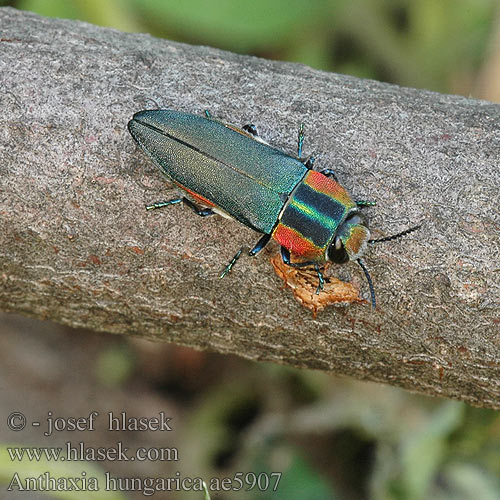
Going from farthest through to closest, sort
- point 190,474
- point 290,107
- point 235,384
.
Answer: point 235,384
point 190,474
point 290,107

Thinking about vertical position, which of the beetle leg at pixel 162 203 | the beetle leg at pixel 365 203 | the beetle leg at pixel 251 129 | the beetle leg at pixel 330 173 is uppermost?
the beetle leg at pixel 251 129

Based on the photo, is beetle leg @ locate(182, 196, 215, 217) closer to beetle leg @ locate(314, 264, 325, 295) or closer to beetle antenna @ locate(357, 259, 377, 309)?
beetle leg @ locate(314, 264, 325, 295)

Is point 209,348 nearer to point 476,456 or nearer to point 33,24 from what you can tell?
point 33,24

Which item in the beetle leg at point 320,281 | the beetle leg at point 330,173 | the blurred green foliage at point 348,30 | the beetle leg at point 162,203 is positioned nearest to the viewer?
the beetle leg at point 320,281

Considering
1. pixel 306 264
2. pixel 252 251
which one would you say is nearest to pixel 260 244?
pixel 252 251

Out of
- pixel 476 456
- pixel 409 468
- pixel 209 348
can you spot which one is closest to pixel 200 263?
pixel 209 348

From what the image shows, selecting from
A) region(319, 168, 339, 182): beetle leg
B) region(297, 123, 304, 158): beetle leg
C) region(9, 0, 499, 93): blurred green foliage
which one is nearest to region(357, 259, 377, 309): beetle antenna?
region(319, 168, 339, 182): beetle leg

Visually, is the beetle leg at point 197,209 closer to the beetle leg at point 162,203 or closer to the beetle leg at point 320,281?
the beetle leg at point 162,203

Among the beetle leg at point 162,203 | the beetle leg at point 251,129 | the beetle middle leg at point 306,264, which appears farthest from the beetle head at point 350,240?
the beetle leg at point 162,203
